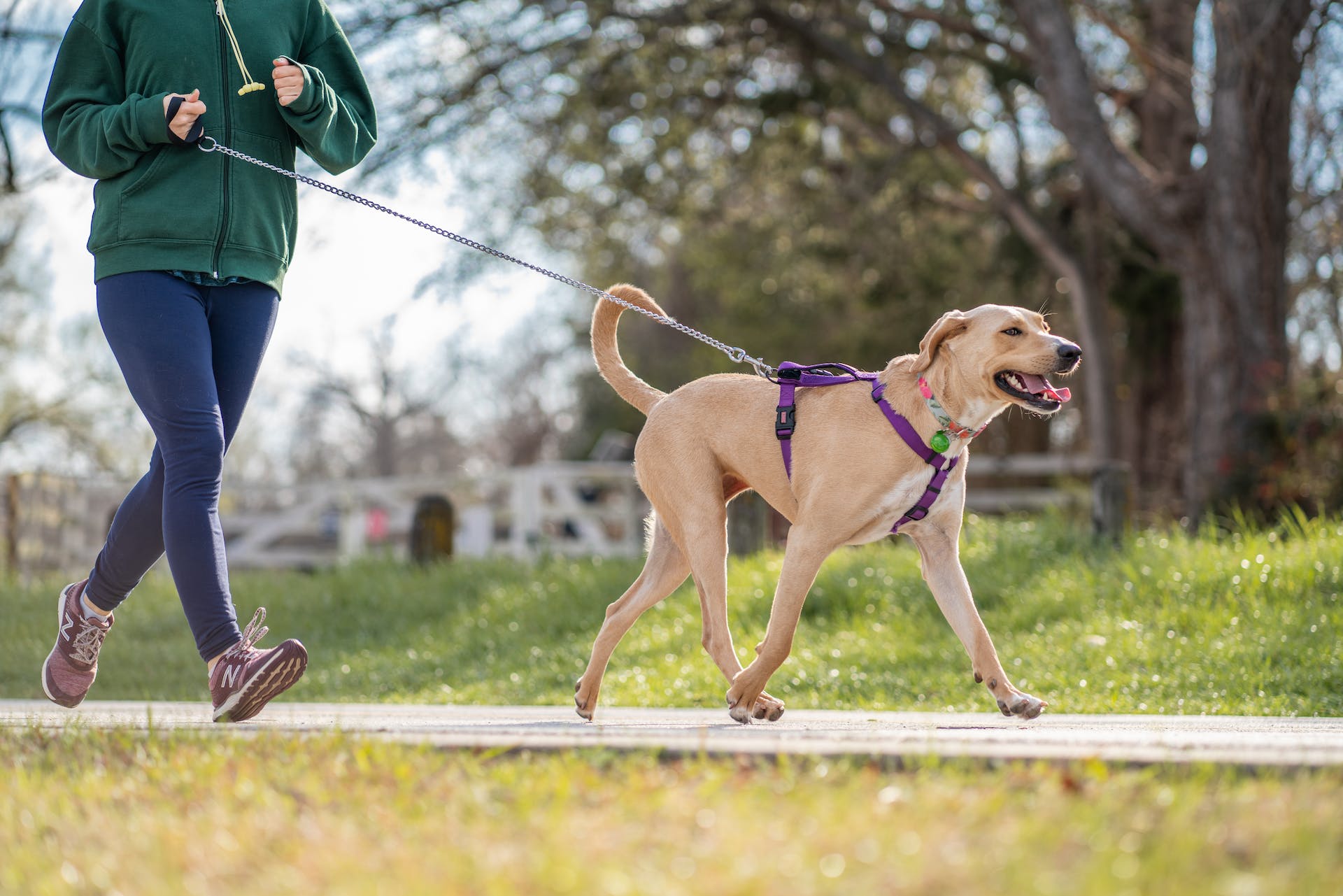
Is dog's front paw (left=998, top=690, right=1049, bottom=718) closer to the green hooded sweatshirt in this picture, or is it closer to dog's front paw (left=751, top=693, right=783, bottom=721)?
dog's front paw (left=751, top=693, right=783, bottom=721)

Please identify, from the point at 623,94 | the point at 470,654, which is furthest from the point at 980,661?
the point at 623,94

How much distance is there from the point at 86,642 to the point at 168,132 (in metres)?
1.72

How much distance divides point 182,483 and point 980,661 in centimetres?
271

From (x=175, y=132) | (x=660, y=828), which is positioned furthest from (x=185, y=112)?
(x=660, y=828)

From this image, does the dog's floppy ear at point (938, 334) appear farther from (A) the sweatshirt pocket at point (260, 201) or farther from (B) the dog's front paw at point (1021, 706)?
(A) the sweatshirt pocket at point (260, 201)

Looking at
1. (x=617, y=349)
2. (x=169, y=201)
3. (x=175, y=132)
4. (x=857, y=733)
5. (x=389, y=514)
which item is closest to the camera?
(x=857, y=733)

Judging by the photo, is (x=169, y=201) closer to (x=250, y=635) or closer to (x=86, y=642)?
(x=250, y=635)

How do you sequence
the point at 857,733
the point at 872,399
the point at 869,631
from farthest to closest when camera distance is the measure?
1. the point at 869,631
2. the point at 872,399
3. the point at 857,733

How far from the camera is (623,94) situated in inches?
590

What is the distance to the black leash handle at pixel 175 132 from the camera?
3.79 meters

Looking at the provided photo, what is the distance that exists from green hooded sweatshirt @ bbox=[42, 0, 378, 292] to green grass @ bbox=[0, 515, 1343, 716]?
11.1ft

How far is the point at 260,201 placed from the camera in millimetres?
4098

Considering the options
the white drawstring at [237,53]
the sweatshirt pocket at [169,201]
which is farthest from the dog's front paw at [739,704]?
the white drawstring at [237,53]

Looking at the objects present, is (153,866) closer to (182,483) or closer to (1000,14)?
(182,483)
